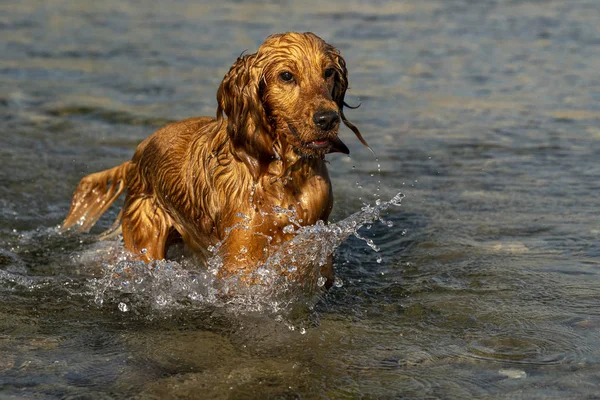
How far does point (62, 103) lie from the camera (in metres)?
12.8

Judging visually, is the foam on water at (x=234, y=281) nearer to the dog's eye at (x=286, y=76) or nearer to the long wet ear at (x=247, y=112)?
the long wet ear at (x=247, y=112)

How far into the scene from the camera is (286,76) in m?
5.46

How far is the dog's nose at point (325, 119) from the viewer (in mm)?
5273

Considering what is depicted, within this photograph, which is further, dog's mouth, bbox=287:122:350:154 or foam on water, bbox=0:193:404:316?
foam on water, bbox=0:193:404:316

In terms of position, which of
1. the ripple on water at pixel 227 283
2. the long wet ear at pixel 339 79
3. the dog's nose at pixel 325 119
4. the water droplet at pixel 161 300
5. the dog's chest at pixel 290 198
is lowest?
the water droplet at pixel 161 300

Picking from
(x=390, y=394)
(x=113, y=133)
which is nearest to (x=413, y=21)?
(x=113, y=133)

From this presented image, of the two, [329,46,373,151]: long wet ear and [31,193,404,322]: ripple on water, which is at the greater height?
[329,46,373,151]: long wet ear

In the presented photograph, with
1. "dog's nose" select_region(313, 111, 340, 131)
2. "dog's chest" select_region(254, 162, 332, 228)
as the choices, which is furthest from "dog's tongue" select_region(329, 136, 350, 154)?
"dog's chest" select_region(254, 162, 332, 228)

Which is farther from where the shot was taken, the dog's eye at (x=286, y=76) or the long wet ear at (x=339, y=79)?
the long wet ear at (x=339, y=79)

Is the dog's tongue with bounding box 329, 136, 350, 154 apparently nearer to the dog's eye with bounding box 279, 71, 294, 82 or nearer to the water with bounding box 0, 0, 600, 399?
the dog's eye with bounding box 279, 71, 294, 82

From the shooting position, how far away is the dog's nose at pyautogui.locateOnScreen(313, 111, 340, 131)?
527 centimetres

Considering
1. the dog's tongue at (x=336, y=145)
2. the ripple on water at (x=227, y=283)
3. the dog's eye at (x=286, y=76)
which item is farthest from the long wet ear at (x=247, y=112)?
the ripple on water at (x=227, y=283)

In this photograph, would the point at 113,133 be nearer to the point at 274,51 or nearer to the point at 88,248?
the point at 88,248

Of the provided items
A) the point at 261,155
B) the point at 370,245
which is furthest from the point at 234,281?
the point at 370,245
